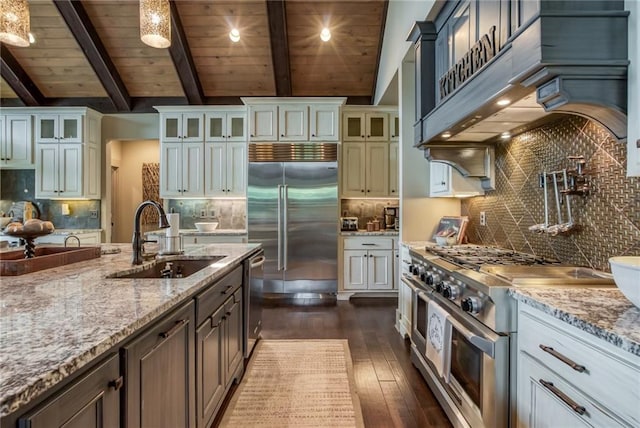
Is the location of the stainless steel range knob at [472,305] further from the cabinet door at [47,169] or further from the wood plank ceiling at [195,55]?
the cabinet door at [47,169]

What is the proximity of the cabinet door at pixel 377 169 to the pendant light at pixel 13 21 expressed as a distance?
3814mm

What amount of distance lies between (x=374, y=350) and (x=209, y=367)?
167 centimetres

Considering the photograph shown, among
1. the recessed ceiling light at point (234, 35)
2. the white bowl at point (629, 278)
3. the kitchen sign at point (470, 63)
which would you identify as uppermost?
the recessed ceiling light at point (234, 35)

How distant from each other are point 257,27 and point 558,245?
4.37m

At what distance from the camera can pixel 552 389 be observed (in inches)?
45.4

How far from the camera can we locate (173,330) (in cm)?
130

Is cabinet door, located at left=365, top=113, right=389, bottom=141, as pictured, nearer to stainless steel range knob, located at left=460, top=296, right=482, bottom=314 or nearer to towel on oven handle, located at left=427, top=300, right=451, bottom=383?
towel on oven handle, located at left=427, top=300, right=451, bottom=383

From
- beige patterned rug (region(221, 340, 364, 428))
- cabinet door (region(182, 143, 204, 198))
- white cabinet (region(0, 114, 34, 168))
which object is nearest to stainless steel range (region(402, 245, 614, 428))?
beige patterned rug (region(221, 340, 364, 428))

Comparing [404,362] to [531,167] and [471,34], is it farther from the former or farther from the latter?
[471,34]

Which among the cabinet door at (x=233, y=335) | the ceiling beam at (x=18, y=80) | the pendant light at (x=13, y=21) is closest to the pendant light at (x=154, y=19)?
the pendant light at (x=13, y=21)

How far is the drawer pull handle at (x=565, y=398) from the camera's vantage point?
1022mm

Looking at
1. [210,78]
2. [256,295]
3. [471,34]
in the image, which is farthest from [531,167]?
[210,78]

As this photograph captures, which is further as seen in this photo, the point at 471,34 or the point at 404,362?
the point at 404,362

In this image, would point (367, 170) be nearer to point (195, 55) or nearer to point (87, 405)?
point (195, 55)
